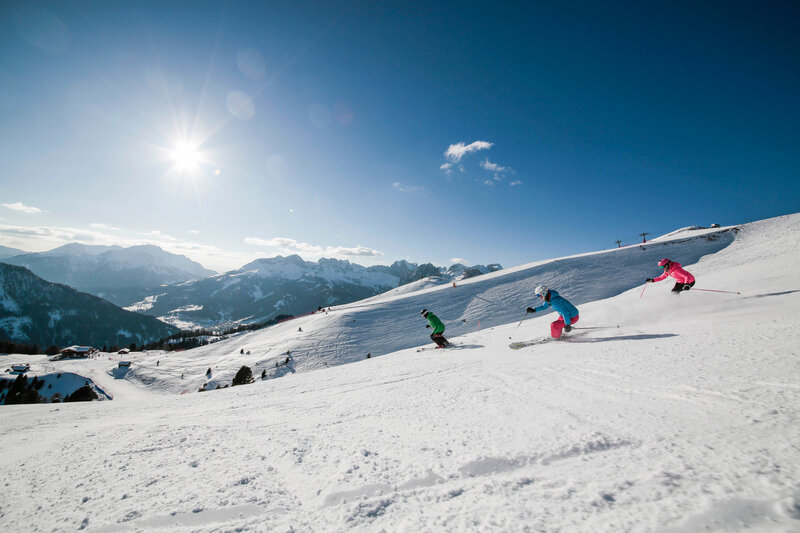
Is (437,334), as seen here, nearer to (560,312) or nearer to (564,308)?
(560,312)

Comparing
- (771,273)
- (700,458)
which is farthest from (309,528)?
(771,273)

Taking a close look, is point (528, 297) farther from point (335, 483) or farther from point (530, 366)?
point (335, 483)

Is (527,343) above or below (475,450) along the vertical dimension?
below

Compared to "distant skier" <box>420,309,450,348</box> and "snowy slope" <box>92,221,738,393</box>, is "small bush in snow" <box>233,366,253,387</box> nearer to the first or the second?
"snowy slope" <box>92,221,738,393</box>

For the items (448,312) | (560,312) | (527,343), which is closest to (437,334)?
(527,343)

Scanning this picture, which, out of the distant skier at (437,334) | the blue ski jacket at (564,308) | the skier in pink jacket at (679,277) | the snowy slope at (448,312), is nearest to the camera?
the blue ski jacket at (564,308)

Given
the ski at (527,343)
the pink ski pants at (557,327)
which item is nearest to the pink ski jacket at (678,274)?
the pink ski pants at (557,327)

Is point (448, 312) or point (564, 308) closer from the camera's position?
point (564, 308)

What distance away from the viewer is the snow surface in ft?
8.17

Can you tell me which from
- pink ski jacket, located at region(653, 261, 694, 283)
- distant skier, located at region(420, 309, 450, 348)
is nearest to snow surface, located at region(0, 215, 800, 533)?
pink ski jacket, located at region(653, 261, 694, 283)

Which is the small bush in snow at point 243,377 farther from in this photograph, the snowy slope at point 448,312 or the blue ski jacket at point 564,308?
the blue ski jacket at point 564,308

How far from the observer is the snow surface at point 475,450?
8.17ft

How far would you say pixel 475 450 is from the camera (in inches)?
137

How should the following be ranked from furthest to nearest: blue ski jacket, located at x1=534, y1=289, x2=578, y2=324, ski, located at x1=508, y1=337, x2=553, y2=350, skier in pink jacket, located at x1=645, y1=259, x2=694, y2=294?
skier in pink jacket, located at x1=645, y1=259, x2=694, y2=294, blue ski jacket, located at x1=534, y1=289, x2=578, y2=324, ski, located at x1=508, y1=337, x2=553, y2=350
